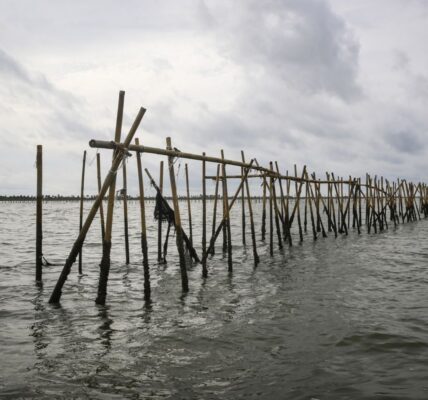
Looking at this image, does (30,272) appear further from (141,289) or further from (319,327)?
(319,327)

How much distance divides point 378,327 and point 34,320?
536 centimetres

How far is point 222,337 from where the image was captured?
6168mm

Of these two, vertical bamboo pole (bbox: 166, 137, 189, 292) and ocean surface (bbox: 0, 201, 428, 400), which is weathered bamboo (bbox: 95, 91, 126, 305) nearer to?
ocean surface (bbox: 0, 201, 428, 400)

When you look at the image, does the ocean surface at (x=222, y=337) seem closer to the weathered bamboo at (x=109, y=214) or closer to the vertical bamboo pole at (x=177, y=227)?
the vertical bamboo pole at (x=177, y=227)

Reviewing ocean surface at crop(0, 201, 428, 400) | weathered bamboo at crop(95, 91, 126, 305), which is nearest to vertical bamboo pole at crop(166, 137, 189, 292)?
ocean surface at crop(0, 201, 428, 400)

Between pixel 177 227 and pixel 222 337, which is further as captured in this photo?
pixel 177 227

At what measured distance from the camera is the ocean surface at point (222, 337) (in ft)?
15.0

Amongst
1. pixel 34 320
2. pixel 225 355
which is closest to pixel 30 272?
pixel 34 320

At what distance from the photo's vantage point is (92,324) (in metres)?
6.81

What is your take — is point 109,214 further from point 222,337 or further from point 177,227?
point 222,337

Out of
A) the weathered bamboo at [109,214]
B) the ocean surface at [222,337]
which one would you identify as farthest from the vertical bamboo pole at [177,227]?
the weathered bamboo at [109,214]

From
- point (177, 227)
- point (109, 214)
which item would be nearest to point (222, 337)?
point (109, 214)

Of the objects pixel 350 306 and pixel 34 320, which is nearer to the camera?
pixel 34 320

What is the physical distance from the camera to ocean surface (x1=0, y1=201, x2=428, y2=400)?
4.58 metres
